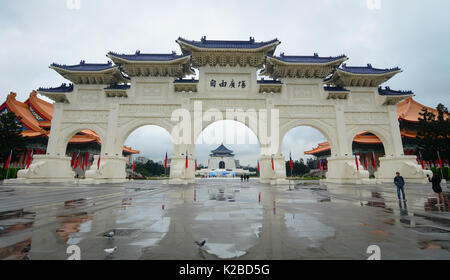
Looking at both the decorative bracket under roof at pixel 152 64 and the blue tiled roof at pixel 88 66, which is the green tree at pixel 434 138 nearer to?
the decorative bracket under roof at pixel 152 64

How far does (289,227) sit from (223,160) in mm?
57372

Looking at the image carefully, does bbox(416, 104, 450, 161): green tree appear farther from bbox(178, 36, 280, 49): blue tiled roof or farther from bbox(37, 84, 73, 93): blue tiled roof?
bbox(37, 84, 73, 93): blue tiled roof

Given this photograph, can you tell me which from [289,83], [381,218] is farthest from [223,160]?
[381,218]

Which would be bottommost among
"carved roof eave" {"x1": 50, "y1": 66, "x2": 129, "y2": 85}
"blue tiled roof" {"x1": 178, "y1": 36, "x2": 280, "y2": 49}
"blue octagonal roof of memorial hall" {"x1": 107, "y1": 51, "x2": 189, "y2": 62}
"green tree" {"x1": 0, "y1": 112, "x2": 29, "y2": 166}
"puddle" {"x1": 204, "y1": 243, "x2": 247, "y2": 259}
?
"puddle" {"x1": 204, "y1": 243, "x2": 247, "y2": 259}

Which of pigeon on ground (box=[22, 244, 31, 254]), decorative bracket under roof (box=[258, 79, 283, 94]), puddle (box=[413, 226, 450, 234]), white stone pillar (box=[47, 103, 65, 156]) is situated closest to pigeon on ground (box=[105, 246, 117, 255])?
pigeon on ground (box=[22, 244, 31, 254])

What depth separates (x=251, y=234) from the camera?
2.76 meters

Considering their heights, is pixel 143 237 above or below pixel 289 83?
below

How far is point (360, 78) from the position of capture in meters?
18.5

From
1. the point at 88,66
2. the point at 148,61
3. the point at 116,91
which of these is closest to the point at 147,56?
the point at 148,61

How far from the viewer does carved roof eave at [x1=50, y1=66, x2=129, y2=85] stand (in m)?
17.6

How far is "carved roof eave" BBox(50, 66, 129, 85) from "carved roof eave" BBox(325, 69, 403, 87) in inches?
788

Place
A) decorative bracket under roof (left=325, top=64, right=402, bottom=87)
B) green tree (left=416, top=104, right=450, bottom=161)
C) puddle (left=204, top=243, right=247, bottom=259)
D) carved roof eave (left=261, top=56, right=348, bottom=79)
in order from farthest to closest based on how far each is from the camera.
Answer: green tree (left=416, top=104, right=450, bottom=161) < decorative bracket under roof (left=325, top=64, right=402, bottom=87) < carved roof eave (left=261, top=56, right=348, bottom=79) < puddle (left=204, top=243, right=247, bottom=259)

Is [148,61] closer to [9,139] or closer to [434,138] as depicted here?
[9,139]
